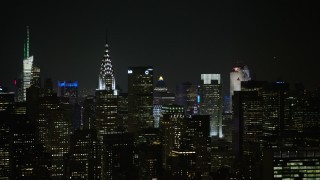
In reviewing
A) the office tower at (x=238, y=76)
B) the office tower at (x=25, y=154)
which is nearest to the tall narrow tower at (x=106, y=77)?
the office tower at (x=238, y=76)

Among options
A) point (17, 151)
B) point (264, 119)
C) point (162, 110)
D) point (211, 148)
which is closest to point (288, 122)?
point (264, 119)

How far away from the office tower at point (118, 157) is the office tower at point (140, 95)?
313 cm

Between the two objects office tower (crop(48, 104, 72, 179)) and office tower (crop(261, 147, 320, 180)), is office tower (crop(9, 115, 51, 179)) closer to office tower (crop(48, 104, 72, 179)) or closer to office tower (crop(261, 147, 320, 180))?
office tower (crop(48, 104, 72, 179))

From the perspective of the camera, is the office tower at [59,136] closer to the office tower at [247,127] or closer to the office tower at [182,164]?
the office tower at [182,164]

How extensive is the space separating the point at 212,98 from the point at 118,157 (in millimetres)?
8029

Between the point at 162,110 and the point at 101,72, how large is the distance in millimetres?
3201

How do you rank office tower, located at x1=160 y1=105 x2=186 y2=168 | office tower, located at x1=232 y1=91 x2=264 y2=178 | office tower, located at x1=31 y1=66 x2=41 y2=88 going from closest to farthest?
office tower, located at x1=232 y1=91 x2=264 y2=178 < office tower, located at x1=160 y1=105 x2=186 y2=168 < office tower, located at x1=31 y1=66 x2=41 y2=88

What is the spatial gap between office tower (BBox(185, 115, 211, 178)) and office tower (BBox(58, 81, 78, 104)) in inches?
182

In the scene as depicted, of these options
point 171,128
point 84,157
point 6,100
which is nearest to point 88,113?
point 171,128

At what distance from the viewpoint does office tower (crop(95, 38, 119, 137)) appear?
22.3 m

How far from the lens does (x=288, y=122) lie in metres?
19.2

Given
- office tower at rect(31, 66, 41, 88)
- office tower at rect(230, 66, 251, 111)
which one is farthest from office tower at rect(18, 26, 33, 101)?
office tower at rect(230, 66, 251, 111)

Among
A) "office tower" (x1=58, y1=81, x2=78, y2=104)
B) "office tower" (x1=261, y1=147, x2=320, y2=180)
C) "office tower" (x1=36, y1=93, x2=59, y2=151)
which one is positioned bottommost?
"office tower" (x1=261, y1=147, x2=320, y2=180)

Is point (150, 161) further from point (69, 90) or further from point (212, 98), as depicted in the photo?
point (212, 98)
